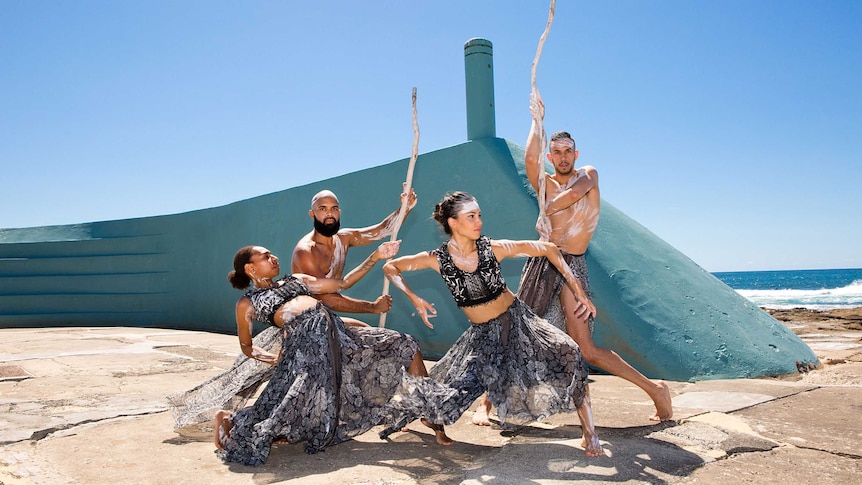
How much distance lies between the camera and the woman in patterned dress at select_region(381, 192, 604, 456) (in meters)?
2.92

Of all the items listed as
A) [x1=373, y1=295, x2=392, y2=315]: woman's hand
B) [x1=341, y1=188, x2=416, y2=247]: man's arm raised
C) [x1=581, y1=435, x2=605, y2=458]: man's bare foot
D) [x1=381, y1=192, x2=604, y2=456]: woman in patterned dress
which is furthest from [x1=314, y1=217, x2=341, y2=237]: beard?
[x1=581, y1=435, x2=605, y2=458]: man's bare foot

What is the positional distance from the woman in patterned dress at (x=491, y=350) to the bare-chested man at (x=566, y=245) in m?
0.23

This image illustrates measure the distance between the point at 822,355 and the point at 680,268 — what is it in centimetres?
221

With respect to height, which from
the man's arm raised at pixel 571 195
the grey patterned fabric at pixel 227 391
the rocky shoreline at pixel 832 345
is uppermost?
the man's arm raised at pixel 571 195

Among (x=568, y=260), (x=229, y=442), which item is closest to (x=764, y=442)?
(x=568, y=260)

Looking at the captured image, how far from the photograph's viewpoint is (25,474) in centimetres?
284

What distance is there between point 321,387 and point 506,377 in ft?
2.98

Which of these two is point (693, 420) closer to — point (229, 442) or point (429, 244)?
point (229, 442)

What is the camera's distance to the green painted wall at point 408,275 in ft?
16.4

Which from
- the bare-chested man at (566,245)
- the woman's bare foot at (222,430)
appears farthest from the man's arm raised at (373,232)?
the woman's bare foot at (222,430)

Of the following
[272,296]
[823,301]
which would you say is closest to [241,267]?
[272,296]

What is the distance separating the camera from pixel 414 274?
21.7 ft

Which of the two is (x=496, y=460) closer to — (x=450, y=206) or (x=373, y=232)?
(x=450, y=206)

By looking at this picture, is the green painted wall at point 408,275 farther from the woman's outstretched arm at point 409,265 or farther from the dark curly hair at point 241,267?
the dark curly hair at point 241,267
